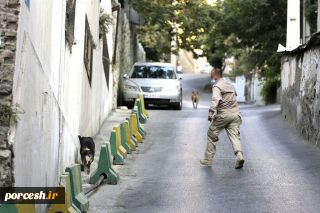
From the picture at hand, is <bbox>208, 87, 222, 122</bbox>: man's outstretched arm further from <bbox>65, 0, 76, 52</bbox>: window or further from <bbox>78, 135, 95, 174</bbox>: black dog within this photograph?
<bbox>65, 0, 76, 52</bbox>: window

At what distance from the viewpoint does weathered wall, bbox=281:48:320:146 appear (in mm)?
14430

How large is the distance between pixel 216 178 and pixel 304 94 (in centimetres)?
659

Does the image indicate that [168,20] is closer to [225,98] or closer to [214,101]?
[225,98]

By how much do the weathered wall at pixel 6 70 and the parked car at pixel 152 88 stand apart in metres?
16.3

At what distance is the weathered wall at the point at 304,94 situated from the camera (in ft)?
47.3

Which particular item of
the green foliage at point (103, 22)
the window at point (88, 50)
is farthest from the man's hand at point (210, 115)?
the green foliage at point (103, 22)

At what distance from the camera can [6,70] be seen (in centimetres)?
619

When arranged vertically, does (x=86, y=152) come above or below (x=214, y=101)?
below

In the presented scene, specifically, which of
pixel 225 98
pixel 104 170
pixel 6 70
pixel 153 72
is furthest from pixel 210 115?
pixel 153 72

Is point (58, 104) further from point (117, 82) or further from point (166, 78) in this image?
point (166, 78)

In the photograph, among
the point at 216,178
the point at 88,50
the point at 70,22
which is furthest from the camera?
the point at 88,50

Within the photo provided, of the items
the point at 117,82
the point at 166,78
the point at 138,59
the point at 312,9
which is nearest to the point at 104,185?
the point at 117,82

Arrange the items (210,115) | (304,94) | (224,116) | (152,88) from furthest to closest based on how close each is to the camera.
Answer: (152,88), (304,94), (224,116), (210,115)

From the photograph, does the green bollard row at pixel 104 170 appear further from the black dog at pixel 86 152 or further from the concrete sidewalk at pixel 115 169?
the black dog at pixel 86 152
